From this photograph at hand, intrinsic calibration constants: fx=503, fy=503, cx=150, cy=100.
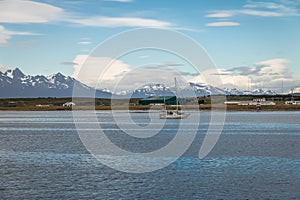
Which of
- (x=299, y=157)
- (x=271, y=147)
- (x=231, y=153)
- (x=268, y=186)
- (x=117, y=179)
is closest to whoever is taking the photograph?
(x=268, y=186)

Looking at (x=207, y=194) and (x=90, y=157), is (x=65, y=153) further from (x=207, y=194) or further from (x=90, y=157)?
(x=207, y=194)

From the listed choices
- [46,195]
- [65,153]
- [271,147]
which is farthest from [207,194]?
[271,147]

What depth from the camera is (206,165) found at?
3155 cm

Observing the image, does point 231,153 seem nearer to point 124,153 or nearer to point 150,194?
point 124,153

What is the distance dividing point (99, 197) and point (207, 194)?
4860mm

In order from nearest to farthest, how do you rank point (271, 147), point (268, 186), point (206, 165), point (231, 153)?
point (268, 186) → point (206, 165) → point (231, 153) → point (271, 147)

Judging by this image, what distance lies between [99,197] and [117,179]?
4544 millimetres

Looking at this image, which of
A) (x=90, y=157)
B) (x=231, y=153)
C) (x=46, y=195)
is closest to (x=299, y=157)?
(x=231, y=153)

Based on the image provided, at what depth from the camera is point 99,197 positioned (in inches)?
876

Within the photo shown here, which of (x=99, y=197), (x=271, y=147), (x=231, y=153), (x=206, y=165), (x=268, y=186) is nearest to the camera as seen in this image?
(x=99, y=197)

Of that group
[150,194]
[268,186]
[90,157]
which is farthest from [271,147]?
[150,194]

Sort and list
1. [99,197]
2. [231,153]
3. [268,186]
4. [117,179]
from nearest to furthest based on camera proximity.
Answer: [99,197] < [268,186] < [117,179] < [231,153]

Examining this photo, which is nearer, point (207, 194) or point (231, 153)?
point (207, 194)

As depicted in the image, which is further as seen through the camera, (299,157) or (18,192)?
(299,157)
